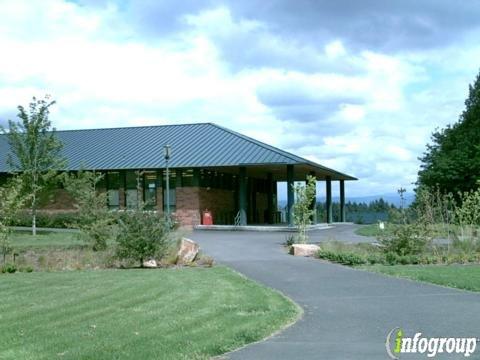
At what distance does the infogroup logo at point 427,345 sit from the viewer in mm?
7363

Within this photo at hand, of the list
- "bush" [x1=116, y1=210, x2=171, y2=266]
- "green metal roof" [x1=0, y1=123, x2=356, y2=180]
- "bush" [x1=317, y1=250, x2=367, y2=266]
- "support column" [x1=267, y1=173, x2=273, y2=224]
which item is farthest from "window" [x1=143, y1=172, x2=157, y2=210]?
"bush" [x1=317, y1=250, x2=367, y2=266]

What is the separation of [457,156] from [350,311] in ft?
147

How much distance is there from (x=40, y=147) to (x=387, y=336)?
2659 cm

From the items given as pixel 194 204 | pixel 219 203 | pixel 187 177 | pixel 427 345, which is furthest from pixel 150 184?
pixel 427 345

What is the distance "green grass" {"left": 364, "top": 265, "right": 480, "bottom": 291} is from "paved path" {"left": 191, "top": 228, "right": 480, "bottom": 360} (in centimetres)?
53

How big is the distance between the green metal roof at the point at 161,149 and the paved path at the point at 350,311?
19.9 metres

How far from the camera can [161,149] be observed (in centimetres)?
4188

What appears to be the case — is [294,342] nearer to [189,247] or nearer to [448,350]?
[448,350]

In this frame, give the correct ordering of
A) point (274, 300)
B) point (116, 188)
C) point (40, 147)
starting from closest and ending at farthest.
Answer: point (274, 300), point (40, 147), point (116, 188)

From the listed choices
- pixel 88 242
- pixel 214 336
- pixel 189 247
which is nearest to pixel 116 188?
pixel 88 242

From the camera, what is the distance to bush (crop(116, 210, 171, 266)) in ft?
59.9

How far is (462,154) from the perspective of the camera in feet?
171

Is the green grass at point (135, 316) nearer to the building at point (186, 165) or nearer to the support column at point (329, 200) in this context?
the building at point (186, 165)

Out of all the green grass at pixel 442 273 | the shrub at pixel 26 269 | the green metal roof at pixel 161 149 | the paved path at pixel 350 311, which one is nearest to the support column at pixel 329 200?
the green metal roof at pixel 161 149
